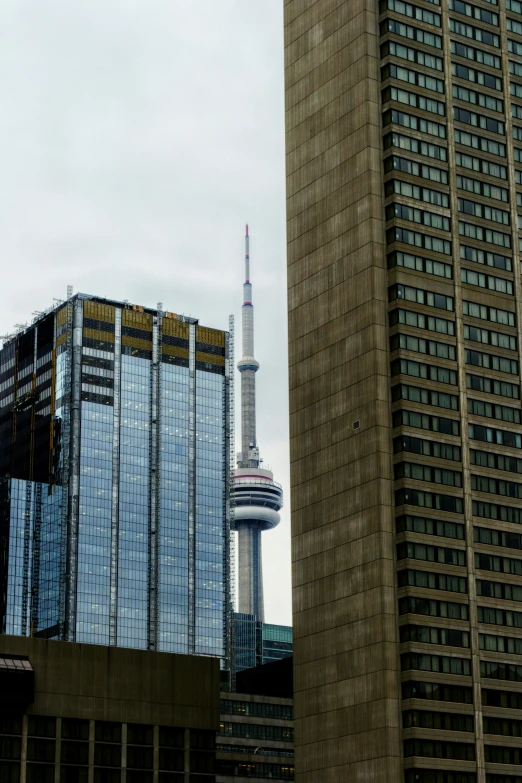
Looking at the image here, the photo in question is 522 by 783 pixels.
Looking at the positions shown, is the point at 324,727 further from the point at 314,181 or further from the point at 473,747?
the point at 314,181

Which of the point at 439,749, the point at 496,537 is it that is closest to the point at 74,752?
the point at 439,749

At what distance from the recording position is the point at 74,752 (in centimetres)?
14775

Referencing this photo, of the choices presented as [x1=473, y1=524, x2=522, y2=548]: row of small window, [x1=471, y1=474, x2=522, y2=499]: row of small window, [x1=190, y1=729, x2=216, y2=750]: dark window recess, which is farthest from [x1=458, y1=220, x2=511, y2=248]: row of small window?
[x1=190, y1=729, x2=216, y2=750]: dark window recess

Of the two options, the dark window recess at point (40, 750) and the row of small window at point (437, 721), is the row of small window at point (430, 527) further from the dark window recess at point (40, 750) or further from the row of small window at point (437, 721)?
the dark window recess at point (40, 750)

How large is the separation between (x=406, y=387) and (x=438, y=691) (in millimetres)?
34907

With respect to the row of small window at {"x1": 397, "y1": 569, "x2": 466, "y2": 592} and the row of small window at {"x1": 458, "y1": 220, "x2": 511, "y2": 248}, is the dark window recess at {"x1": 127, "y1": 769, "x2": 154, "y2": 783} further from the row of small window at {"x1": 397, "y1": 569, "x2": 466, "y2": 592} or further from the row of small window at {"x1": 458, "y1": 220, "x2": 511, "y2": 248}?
the row of small window at {"x1": 458, "y1": 220, "x2": 511, "y2": 248}

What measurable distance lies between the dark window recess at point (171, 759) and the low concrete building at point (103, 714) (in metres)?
0.11

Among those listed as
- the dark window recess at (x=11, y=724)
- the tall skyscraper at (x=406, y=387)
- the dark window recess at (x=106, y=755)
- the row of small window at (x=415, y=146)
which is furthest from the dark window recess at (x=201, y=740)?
the row of small window at (x=415, y=146)

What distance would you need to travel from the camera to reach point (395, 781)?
15200 centimetres

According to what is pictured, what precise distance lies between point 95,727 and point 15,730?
918 centimetres

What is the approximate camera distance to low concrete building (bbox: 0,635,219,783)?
145 m

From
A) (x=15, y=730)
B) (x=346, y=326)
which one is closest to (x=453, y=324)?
(x=346, y=326)

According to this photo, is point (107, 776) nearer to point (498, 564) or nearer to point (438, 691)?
point (438, 691)

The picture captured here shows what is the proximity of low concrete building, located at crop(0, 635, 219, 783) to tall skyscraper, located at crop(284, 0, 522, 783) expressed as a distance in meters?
16.1
